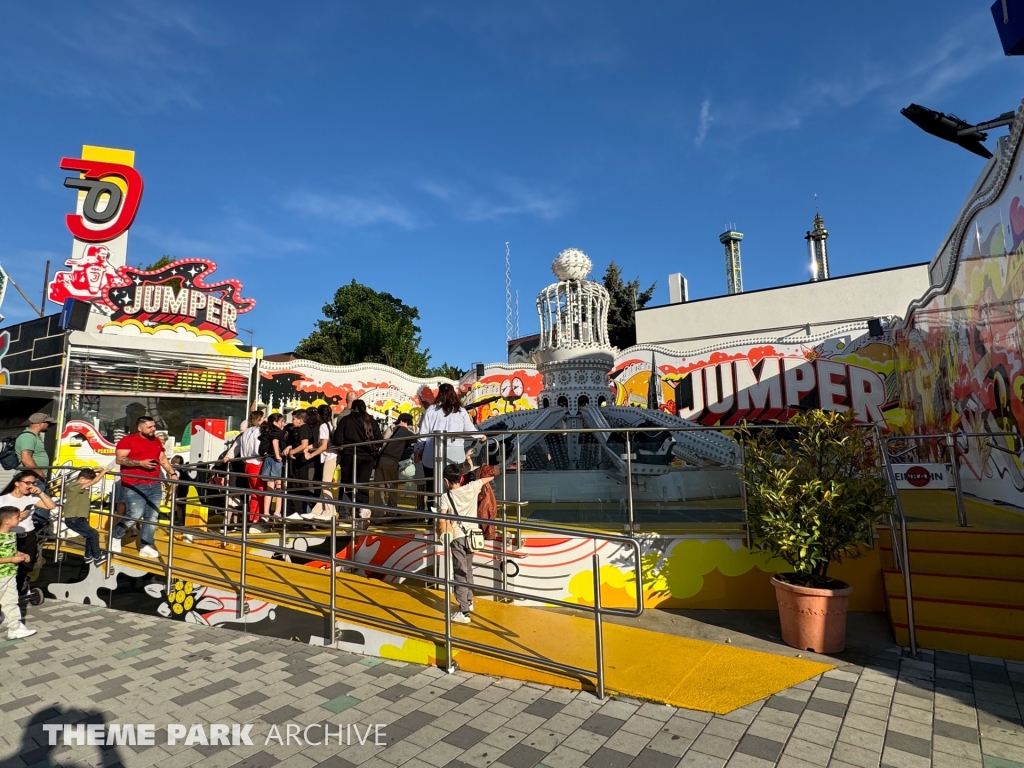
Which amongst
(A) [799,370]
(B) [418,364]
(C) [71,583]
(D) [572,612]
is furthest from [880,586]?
(B) [418,364]

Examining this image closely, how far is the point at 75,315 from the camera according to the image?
47.0ft

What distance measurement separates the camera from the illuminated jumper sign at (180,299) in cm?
1553

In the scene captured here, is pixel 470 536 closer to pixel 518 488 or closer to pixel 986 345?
pixel 518 488

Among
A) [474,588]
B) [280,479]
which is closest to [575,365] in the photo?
[280,479]

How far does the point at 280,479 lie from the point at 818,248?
110 feet

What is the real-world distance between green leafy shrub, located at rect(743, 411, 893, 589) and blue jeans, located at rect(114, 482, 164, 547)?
6689 mm

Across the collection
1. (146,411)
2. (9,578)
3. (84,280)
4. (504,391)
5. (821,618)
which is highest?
(84,280)

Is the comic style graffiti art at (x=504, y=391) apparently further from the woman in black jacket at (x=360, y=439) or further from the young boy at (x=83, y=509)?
the young boy at (x=83, y=509)

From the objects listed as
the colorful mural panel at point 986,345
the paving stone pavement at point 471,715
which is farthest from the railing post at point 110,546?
the colorful mural panel at point 986,345

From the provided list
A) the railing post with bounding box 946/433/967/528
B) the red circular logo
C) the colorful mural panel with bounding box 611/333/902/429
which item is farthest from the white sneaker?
the colorful mural panel with bounding box 611/333/902/429

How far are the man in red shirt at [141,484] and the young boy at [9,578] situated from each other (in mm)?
1069

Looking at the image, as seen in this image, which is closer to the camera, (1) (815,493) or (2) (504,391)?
(1) (815,493)

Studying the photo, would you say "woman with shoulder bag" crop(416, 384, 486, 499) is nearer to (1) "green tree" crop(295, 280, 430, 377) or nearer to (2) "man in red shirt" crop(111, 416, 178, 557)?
(2) "man in red shirt" crop(111, 416, 178, 557)

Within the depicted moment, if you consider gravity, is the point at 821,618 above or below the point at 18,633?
above
